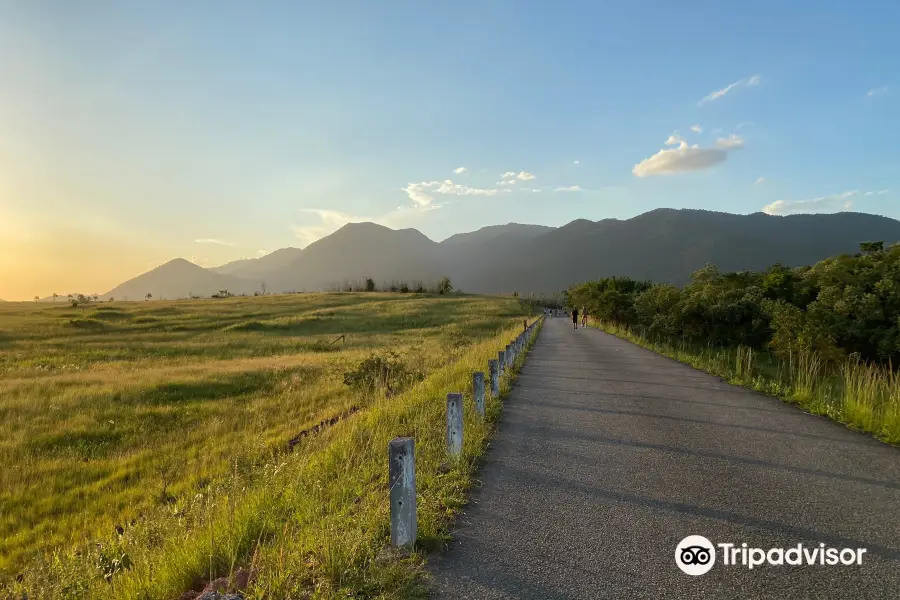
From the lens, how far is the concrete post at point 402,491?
371 cm

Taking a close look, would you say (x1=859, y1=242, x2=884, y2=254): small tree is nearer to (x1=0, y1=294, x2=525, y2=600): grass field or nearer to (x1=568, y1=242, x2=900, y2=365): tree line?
(x1=568, y1=242, x2=900, y2=365): tree line

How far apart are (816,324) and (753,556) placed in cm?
1195

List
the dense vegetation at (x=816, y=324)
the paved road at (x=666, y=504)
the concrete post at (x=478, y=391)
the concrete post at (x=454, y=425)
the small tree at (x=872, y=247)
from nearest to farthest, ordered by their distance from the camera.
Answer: the paved road at (x=666, y=504)
the concrete post at (x=454, y=425)
the concrete post at (x=478, y=391)
the dense vegetation at (x=816, y=324)
the small tree at (x=872, y=247)

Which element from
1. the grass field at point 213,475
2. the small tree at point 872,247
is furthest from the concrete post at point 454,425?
the small tree at point 872,247

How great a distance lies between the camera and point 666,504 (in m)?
4.57

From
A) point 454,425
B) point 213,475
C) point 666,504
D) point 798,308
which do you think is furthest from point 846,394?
point 213,475

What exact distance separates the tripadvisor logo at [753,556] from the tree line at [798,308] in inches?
352

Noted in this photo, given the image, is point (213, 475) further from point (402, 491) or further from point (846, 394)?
point (846, 394)

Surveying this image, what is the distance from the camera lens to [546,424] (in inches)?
307

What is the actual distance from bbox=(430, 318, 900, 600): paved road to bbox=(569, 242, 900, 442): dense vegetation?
111cm

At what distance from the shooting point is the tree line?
11.9 m

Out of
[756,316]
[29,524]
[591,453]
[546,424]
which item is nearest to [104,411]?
[29,524]

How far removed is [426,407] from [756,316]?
15254 millimetres

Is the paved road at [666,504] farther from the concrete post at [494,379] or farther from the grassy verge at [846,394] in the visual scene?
the concrete post at [494,379]
